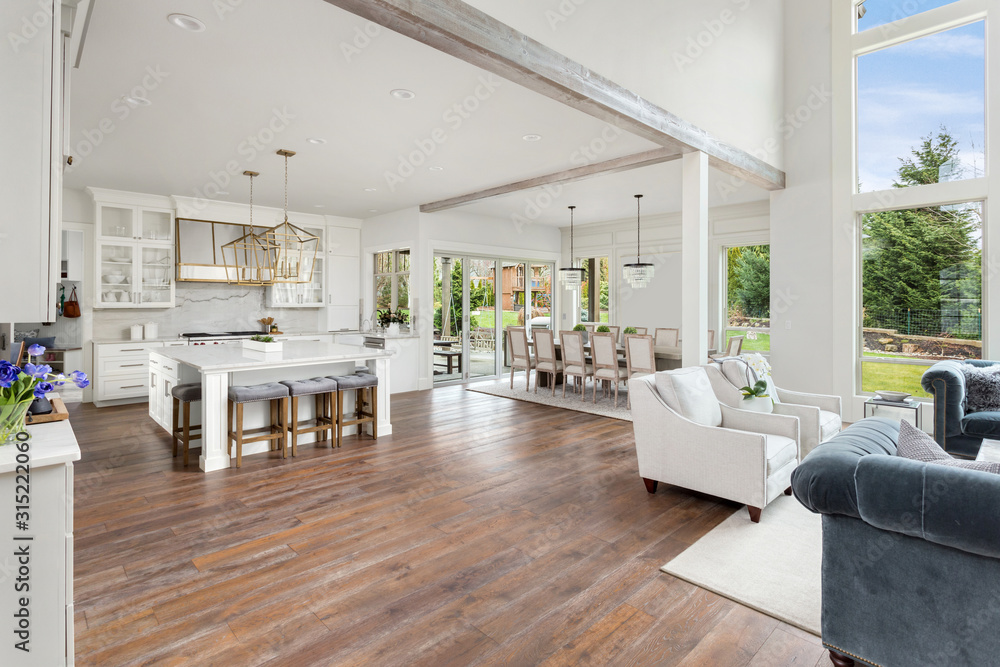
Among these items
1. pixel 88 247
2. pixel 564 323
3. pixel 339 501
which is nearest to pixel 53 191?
pixel 339 501

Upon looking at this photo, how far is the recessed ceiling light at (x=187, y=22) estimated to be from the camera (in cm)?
269

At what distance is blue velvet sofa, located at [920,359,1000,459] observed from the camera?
3.89 metres

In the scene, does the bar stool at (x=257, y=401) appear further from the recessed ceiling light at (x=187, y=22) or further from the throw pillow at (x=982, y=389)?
the throw pillow at (x=982, y=389)

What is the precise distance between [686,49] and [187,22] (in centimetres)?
347

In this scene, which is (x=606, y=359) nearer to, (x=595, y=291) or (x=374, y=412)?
(x=374, y=412)

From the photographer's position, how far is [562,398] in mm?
6922

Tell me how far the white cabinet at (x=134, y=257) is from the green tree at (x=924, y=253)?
336 inches

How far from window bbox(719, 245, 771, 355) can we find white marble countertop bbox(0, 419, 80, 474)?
7236 mm

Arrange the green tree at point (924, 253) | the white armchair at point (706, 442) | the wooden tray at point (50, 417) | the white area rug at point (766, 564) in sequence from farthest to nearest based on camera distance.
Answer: the green tree at point (924, 253) → the white armchair at point (706, 442) → the white area rug at point (766, 564) → the wooden tray at point (50, 417)

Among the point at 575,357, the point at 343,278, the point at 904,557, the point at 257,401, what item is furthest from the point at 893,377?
the point at 343,278

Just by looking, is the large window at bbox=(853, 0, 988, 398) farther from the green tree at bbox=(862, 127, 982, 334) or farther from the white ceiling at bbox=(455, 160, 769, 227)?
the white ceiling at bbox=(455, 160, 769, 227)

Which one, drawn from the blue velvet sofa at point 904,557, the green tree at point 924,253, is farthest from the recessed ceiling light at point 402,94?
the green tree at point 924,253

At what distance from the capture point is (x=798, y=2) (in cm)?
587

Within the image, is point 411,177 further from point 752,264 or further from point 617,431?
point 752,264
